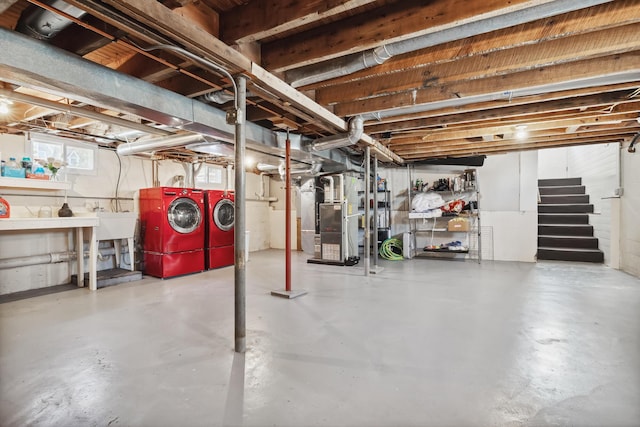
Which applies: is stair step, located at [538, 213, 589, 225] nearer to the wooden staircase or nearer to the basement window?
the wooden staircase

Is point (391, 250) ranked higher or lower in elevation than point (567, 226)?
lower

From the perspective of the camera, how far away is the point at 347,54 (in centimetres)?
257

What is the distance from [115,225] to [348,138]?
12.5ft

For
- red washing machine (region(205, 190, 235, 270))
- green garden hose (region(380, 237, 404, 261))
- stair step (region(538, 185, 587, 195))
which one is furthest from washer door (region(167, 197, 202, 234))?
stair step (region(538, 185, 587, 195))

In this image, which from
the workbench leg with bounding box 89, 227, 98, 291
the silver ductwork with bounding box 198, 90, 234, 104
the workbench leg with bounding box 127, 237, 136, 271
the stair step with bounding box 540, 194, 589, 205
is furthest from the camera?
the stair step with bounding box 540, 194, 589, 205

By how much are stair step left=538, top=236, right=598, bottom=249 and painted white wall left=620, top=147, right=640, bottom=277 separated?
994 millimetres

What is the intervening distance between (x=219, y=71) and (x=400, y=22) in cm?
144

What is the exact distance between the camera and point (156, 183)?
611 centimetres

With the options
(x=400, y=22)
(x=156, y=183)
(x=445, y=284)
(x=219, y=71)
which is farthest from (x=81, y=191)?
(x=445, y=284)

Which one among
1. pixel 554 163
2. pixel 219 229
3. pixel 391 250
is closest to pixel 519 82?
pixel 391 250

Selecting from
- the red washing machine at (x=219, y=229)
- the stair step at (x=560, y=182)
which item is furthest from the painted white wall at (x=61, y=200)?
the stair step at (x=560, y=182)

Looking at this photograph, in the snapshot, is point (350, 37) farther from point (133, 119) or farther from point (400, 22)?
point (133, 119)

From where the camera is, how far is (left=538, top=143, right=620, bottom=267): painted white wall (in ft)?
18.7

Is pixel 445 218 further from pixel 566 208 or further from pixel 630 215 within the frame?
pixel 630 215
